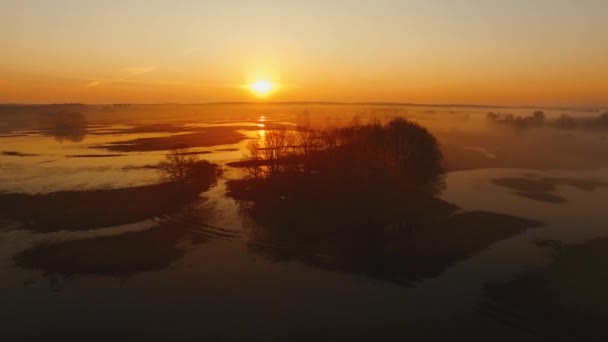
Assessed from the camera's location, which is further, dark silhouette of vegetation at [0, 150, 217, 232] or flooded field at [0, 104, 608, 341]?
dark silhouette of vegetation at [0, 150, 217, 232]

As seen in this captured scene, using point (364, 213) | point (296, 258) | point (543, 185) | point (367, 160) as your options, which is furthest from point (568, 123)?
point (296, 258)

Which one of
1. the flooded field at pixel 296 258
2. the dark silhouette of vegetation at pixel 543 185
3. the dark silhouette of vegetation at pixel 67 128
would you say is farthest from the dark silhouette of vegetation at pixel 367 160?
the dark silhouette of vegetation at pixel 67 128

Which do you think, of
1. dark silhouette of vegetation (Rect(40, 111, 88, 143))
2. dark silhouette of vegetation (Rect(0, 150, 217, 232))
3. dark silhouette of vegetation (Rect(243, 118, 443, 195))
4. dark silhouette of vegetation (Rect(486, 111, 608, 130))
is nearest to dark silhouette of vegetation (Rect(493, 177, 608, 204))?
dark silhouette of vegetation (Rect(243, 118, 443, 195))

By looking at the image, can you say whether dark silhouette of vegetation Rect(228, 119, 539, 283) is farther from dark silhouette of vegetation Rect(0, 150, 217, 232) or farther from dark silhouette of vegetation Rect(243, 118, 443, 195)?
dark silhouette of vegetation Rect(0, 150, 217, 232)

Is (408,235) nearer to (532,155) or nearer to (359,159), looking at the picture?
(359,159)

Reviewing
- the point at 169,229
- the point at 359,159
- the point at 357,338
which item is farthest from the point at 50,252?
the point at 359,159

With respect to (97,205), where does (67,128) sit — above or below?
above

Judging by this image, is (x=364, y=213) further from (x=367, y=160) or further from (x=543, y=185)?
(x=543, y=185)

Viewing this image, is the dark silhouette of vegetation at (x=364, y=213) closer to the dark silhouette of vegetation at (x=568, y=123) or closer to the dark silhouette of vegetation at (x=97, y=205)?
the dark silhouette of vegetation at (x=97, y=205)

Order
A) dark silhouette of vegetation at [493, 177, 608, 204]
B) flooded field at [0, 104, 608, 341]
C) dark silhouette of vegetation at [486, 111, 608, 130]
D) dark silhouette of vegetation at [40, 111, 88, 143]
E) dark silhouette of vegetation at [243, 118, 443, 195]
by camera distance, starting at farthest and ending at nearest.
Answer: dark silhouette of vegetation at [486, 111, 608, 130] → dark silhouette of vegetation at [40, 111, 88, 143] → dark silhouette of vegetation at [243, 118, 443, 195] → dark silhouette of vegetation at [493, 177, 608, 204] → flooded field at [0, 104, 608, 341]
